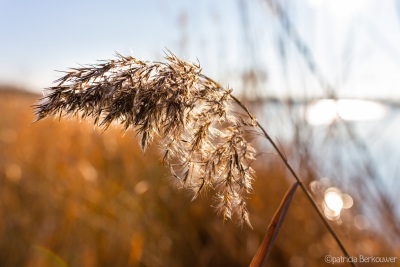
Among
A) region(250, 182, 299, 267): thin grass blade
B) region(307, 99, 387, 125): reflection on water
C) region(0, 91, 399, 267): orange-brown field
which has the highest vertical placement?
region(307, 99, 387, 125): reflection on water

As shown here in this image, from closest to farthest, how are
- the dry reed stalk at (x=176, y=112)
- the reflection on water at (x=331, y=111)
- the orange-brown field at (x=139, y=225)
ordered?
the dry reed stalk at (x=176, y=112) → the reflection on water at (x=331, y=111) → the orange-brown field at (x=139, y=225)

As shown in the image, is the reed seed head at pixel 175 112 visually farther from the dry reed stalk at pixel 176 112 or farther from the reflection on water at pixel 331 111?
the reflection on water at pixel 331 111

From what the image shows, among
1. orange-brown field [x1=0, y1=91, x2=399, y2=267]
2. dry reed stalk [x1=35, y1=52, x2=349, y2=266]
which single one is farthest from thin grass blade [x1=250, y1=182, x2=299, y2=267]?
orange-brown field [x1=0, y1=91, x2=399, y2=267]

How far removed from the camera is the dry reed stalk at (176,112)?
72cm

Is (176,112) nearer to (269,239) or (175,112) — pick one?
(175,112)

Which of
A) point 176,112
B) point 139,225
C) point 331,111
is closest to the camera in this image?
point 176,112

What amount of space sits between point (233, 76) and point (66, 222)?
4.17 ft

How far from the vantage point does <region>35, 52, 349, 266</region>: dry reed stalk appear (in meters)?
0.72

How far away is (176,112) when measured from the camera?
723mm

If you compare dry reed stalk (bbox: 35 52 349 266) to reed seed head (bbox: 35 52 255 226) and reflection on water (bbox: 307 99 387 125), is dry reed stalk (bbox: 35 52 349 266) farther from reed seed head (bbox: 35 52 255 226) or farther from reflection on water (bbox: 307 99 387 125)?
reflection on water (bbox: 307 99 387 125)

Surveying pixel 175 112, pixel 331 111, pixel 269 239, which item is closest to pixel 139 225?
pixel 331 111

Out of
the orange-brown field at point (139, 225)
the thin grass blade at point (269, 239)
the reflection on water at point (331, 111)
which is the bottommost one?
the thin grass blade at point (269, 239)

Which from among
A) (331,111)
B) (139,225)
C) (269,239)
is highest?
(331,111)

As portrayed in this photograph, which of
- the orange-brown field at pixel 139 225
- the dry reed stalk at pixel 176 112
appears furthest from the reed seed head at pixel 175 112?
the orange-brown field at pixel 139 225
